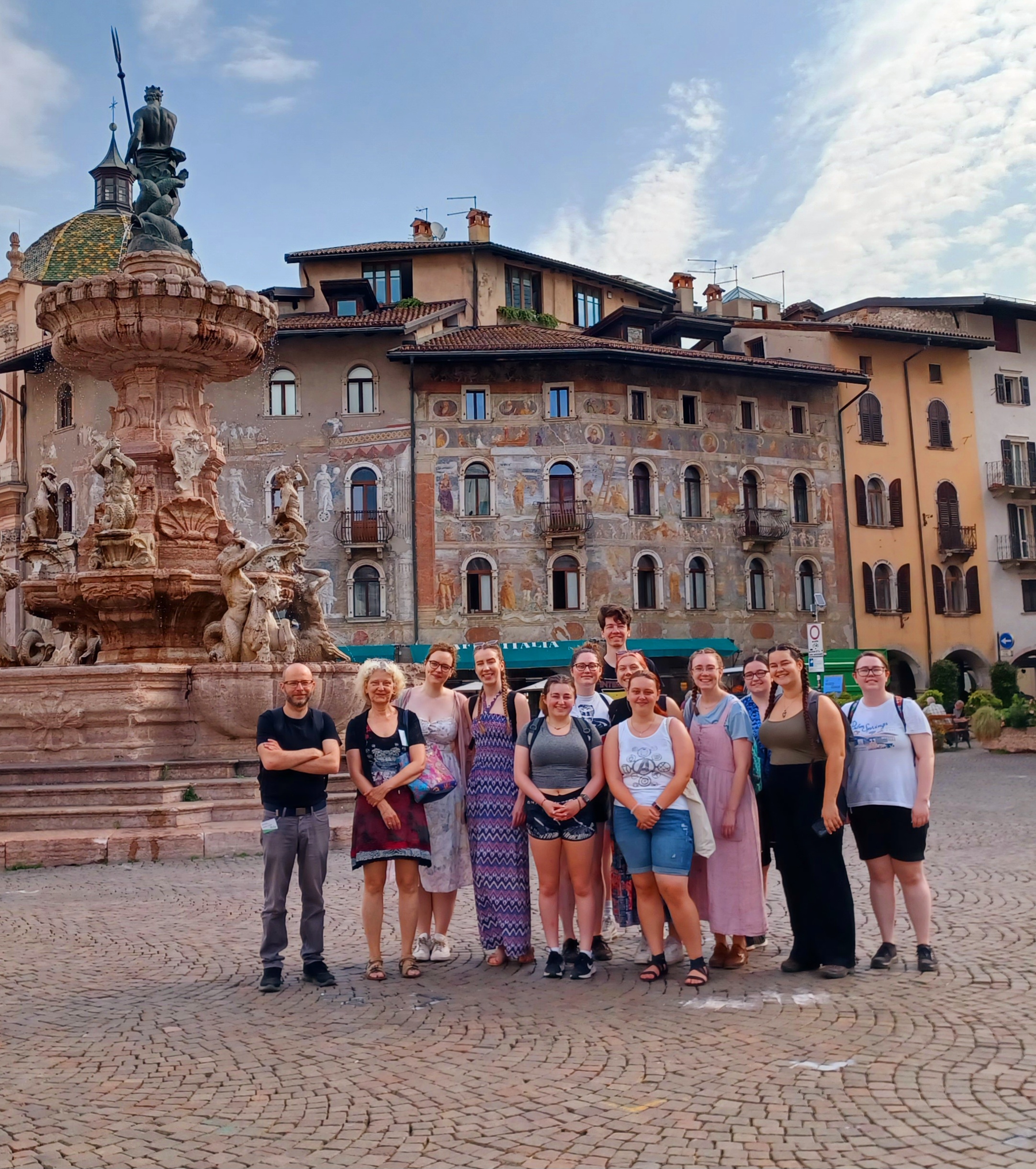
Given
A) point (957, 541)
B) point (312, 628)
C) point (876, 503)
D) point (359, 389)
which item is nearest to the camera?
point (312, 628)

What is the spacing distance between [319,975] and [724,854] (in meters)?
2.14

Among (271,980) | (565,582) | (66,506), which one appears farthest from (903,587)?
(271,980)

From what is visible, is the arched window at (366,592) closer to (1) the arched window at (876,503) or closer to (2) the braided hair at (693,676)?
(1) the arched window at (876,503)

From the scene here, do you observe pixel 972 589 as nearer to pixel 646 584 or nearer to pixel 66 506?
pixel 646 584

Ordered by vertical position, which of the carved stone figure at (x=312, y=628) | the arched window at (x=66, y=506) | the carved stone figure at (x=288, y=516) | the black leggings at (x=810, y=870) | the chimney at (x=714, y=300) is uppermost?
the chimney at (x=714, y=300)

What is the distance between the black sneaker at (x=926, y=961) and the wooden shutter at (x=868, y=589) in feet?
123

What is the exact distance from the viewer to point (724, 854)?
21.5 feet

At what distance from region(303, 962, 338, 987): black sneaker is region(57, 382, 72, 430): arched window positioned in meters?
37.0

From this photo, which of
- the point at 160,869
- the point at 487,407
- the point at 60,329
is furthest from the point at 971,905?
the point at 487,407

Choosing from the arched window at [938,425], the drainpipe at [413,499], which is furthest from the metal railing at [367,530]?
the arched window at [938,425]

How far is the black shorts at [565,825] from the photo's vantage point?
21.6 feet

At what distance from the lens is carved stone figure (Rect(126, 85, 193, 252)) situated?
1698 centimetres

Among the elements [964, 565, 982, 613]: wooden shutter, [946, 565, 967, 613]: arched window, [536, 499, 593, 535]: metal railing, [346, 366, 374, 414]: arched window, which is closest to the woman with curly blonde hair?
[536, 499, 593, 535]: metal railing

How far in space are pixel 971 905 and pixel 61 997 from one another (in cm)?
548
